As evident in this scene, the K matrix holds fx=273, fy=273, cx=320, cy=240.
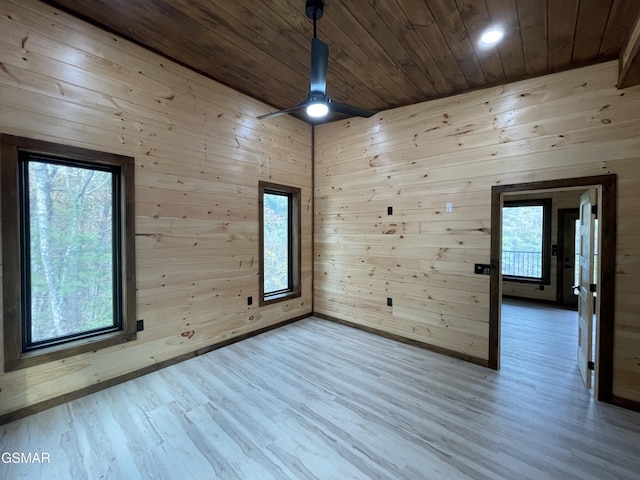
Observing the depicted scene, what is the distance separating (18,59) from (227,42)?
1581 millimetres

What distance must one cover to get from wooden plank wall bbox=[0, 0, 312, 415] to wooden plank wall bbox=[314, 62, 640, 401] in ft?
3.76

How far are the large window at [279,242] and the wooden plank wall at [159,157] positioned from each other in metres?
0.17

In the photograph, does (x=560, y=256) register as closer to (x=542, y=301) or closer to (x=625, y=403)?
(x=542, y=301)

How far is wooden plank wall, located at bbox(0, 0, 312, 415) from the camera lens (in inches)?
84.3

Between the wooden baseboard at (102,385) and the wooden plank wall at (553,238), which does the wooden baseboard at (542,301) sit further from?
the wooden baseboard at (102,385)

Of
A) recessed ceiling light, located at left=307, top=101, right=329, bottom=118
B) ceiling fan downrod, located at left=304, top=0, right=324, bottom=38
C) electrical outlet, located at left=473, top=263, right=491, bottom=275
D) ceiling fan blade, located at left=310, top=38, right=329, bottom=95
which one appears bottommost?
electrical outlet, located at left=473, top=263, right=491, bottom=275

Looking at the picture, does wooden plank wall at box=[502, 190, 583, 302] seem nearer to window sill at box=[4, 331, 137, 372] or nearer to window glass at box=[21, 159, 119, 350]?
window sill at box=[4, 331, 137, 372]

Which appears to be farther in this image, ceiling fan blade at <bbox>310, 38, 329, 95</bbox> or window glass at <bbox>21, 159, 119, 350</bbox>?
window glass at <bbox>21, 159, 119, 350</bbox>

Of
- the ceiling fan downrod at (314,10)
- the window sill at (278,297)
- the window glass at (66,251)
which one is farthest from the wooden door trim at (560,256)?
the window glass at (66,251)

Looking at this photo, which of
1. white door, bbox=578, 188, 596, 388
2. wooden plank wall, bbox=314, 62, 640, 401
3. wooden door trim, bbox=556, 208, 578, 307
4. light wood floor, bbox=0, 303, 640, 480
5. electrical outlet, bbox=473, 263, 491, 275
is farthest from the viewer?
wooden door trim, bbox=556, 208, 578, 307

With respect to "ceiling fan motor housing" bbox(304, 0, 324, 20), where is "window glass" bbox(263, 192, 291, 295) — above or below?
below

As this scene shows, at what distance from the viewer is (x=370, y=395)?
2477mm

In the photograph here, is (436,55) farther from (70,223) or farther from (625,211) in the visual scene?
(70,223)

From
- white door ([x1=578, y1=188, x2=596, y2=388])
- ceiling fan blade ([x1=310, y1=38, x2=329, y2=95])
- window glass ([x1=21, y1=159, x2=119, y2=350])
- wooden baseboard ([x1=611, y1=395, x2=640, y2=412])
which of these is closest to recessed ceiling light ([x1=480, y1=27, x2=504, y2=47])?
ceiling fan blade ([x1=310, y1=38, x2=329, y2=95])
